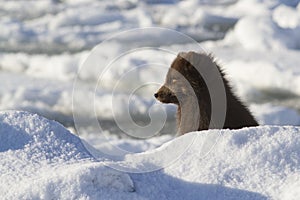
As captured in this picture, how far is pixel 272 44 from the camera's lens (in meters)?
6.97

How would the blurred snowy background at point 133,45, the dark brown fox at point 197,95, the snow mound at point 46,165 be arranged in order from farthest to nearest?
the blurred snowy background at point 133,45
the dark brown fox at point 197,95
the snow mound at point 46,165

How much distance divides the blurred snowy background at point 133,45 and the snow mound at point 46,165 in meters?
3.39

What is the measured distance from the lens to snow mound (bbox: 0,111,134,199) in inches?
55.3

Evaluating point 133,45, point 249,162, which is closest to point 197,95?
point 249,162

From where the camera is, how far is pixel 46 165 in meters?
1.53

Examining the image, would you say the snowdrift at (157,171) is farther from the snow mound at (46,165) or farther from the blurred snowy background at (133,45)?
the blurred snowy background at (133,45)

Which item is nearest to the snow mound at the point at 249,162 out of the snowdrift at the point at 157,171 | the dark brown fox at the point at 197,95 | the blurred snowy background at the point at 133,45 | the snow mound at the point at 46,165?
the snowdrift at the point at 157,171

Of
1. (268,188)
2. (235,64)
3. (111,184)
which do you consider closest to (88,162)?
(111,184)

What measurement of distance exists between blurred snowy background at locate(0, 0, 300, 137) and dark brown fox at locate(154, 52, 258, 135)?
6.83 ft

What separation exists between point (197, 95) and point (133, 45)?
4362 millimetres

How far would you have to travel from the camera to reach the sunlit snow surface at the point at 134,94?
150cm

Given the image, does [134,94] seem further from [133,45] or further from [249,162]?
[249,162]

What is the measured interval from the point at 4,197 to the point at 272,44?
583 cm

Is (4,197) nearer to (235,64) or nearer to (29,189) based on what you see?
(29,189)
